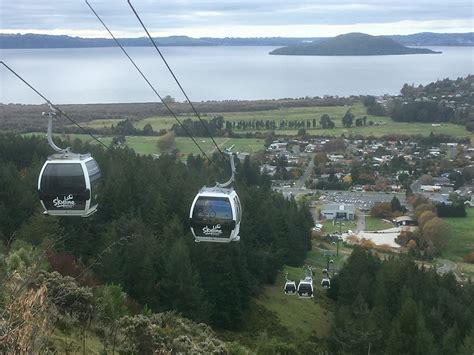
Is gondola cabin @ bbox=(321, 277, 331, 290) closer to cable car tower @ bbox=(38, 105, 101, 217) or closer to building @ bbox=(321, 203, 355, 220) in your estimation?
Result: cable car tower @ bbox=(38, 105, 101, 217)

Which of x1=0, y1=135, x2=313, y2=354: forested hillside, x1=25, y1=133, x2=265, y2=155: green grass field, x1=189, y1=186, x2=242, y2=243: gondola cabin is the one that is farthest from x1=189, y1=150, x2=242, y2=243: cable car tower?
x1=25, y1=133, x2=265, y2=155: green grass field

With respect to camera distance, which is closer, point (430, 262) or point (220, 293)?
point (220, 293)

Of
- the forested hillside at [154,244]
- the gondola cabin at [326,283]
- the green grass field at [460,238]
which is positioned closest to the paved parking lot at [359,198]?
the green grass field at [460,238]

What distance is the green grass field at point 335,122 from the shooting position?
6522cm

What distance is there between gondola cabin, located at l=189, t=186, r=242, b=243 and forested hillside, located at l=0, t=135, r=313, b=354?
2.36 meters

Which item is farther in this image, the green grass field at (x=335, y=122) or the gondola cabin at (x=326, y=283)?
the green grass field at (x=335, y=122)

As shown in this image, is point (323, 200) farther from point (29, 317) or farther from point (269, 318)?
point (29, 317)

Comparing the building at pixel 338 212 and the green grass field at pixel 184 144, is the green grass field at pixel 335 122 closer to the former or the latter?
the green grass field at pixel 184 144

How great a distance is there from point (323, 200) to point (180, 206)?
25378 millimetres

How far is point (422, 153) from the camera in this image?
5878cm

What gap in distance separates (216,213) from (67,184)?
5.37ft

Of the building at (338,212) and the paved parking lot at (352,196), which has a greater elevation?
the building at (338,212)

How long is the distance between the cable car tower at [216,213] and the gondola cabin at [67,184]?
1.19 metres

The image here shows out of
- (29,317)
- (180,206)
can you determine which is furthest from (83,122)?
(29,317)
